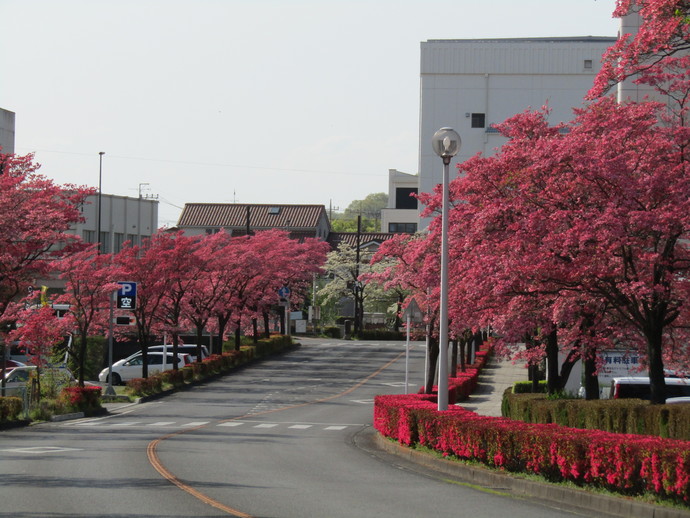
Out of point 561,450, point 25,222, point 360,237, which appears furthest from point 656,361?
point 360,237

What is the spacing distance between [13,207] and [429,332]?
13.6 meters

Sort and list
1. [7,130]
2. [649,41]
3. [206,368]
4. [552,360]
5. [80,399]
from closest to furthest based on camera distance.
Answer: [649,41]
[552,360]
[80,399]
[206,368]
[7,130]

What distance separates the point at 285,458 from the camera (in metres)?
19.2

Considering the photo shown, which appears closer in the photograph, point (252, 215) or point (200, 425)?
point (200, 425)

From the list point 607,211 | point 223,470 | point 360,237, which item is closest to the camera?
point 223,470

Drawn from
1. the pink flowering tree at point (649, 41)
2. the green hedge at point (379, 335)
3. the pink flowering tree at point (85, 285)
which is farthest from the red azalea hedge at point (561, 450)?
the green hedge at point (379, 335)

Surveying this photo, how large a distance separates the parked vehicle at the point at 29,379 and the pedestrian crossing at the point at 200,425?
2859 mm

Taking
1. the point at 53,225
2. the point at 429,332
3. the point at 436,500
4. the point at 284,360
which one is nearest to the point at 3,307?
the point at 53,225

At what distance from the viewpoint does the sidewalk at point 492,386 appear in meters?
34.1

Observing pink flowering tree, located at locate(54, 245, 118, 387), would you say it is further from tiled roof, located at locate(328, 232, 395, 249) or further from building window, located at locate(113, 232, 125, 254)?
tiled roof, located at locate(328, 232, 395, 249)

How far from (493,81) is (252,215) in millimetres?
38063

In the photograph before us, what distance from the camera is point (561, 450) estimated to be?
13.8 m

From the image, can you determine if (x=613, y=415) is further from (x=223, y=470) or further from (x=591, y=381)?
(x=223, y=470)

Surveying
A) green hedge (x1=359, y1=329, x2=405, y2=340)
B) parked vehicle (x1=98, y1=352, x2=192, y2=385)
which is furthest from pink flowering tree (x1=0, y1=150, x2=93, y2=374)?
green hedge (x1=359, y1=329, x2=405, y2=340)
